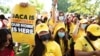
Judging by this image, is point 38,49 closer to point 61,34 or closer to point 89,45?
point 89,45

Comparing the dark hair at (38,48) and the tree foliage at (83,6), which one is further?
the tree foliage at (83,6)

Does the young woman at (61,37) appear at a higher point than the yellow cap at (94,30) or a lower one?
lower

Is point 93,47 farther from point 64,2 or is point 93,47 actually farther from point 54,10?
point 64,2

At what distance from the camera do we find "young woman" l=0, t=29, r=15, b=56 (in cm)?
481

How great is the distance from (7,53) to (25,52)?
963 mm

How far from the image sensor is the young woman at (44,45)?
5.76 meters

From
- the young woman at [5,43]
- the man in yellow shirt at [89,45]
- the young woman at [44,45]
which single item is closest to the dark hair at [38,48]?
the young woman at [44,45]

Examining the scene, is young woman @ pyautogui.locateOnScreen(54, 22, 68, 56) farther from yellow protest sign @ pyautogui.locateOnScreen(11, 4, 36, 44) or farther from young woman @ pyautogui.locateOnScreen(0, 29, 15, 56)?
young woman @ pyautogui.locateOnScreen(0, 29, 15, 56)

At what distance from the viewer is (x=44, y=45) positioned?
580 centimetres

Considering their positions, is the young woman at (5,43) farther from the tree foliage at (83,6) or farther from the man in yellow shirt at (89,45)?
the tree foliage at (83,6)

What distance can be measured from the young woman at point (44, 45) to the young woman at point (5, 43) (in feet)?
2.94

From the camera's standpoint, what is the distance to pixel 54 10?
7.57m

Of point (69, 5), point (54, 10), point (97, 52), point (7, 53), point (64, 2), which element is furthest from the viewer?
point (69, 5)

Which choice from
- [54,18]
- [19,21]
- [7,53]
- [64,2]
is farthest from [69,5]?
[7,53]
